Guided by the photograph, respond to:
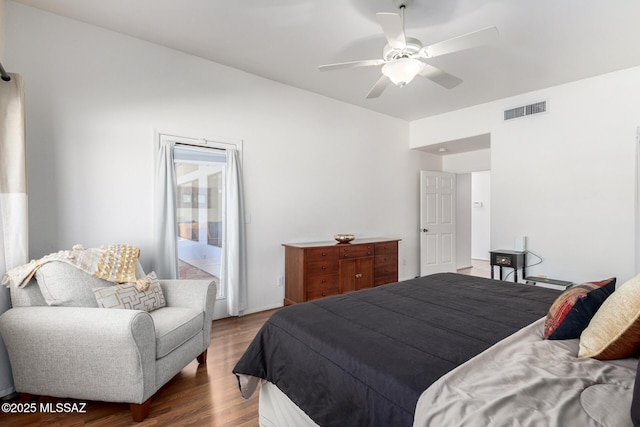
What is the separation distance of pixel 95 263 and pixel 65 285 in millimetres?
224

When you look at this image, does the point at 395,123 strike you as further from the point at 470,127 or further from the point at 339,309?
the point at 339,309

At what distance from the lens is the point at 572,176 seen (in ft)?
12.8

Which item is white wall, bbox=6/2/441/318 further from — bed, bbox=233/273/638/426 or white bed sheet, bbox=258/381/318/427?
bed, bbox=233/273/638/426

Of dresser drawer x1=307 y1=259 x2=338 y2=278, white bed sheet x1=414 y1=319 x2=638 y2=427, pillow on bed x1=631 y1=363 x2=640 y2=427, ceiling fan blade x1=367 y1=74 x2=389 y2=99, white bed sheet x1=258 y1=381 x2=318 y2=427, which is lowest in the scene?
white bed sheet x1=258 y1=381 x2=318 y2=427

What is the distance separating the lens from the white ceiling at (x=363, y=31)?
2445 millimetres

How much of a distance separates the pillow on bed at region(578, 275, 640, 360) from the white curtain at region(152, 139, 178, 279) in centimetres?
306

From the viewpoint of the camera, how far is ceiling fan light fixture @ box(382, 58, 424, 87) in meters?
2.23

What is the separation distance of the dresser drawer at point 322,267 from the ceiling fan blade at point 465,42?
2.45 metres

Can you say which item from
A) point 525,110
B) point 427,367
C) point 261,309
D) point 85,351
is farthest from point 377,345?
point 525,110

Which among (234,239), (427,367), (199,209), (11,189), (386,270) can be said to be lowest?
(386,270)

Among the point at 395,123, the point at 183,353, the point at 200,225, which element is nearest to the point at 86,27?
the point at 200,225

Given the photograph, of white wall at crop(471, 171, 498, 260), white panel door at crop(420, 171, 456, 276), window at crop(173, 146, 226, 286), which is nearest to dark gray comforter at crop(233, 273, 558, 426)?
window at crop(173, 146, 226, 286)

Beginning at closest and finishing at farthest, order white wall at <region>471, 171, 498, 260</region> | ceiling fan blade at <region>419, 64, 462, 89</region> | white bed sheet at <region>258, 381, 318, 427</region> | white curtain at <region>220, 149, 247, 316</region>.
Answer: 1. white bed sheet at <region>258, 381, 318, 427</region>
2. ceiling fan blade at <region>419, 64, 462, 89</region>
3. white curtain at <region>220, 149, 247, 316</region>
4. white wall at <region>471, 171, 498, 260</region>

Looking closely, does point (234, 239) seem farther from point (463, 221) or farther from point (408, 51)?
point (463, 221)
